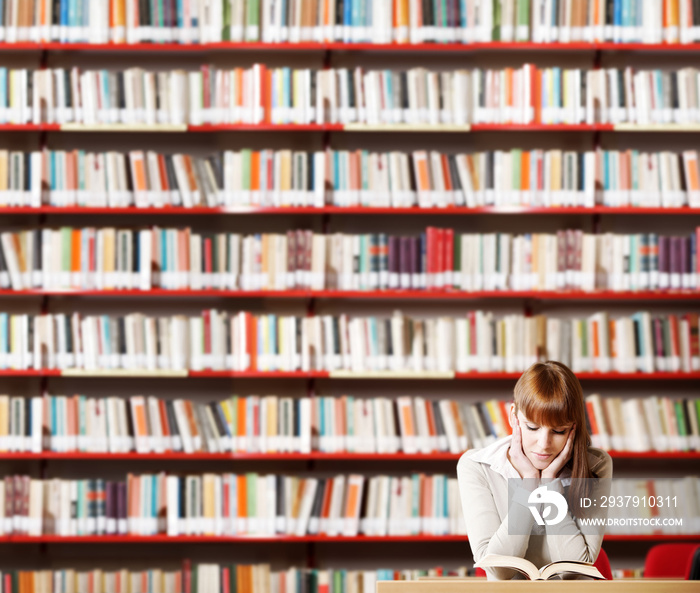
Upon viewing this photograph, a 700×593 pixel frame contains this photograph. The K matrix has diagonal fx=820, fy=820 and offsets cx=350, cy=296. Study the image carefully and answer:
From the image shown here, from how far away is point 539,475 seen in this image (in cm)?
193

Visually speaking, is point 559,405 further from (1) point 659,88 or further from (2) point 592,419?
(1) point 659,88

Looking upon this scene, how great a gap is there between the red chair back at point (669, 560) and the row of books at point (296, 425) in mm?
568

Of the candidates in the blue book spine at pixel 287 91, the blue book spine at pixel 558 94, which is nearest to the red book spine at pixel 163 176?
the blue book spine at pixel 287 91

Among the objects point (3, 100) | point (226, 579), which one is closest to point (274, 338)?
point (226, 579)

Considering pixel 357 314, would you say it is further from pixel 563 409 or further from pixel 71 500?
pixel 563 409

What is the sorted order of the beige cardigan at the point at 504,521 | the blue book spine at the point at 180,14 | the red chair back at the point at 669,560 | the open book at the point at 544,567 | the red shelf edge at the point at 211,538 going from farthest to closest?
the blue book spine at the point at 180,14
the red shelf edge at the point at 211,538
the red chair back at the point at 669,560
the beige cardigan at the point at 504,521
the open book at the point at 544,567

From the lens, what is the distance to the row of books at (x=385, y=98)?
139 inches

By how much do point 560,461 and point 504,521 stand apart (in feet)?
0.65

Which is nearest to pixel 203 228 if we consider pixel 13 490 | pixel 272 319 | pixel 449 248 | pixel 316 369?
pixel 272 319

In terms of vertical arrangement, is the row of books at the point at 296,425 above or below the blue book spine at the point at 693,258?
below

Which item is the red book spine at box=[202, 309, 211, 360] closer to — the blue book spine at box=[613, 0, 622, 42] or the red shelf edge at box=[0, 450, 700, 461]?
the red shelf edge at box=[0, 450, 700, 461]

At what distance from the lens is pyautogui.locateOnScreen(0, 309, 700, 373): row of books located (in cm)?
347

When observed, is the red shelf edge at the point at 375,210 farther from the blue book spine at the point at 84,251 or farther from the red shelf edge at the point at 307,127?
the red shelf edge at the point at 307,127

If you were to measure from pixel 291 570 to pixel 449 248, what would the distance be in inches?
59.9
